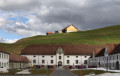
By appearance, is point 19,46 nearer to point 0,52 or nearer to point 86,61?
point 86,61

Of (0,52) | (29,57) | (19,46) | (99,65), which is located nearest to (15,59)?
(0,52)

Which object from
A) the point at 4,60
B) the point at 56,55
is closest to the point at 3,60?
the point at 4,60

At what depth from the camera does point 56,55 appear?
4333 inches

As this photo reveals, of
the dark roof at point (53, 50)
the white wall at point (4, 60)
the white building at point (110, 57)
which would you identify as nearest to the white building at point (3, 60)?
the white wall at point (4, 60)

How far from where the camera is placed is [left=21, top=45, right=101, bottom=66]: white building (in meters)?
109

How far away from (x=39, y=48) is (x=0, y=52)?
47.2 metres

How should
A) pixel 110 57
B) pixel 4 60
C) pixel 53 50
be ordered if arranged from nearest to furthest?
pixel 4 60 → pixel 110 57 → pixel 53 50

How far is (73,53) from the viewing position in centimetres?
11038

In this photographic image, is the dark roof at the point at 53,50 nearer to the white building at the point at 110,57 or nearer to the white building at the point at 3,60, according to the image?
the white building at the point at 110,57

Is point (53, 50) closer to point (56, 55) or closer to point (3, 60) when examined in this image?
point (56, 55)

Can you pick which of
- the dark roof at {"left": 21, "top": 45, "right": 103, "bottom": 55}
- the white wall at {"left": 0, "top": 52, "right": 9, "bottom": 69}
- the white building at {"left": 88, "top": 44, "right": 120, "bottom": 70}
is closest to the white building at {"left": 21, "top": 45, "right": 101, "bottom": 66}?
the dark roof at {"left": 21, "top": 45, "right": 103, "bottom": 55}

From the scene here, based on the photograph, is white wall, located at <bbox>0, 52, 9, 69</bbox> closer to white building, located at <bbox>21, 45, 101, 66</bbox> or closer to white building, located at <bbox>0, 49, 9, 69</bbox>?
white building, located at <bbox>0, 49, 9, 69</bbox>

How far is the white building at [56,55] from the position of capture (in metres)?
109

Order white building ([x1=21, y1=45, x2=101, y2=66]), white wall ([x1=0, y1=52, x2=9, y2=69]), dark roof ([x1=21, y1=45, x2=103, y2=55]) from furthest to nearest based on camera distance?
dark roof ([x1=21, y1=45, x2=103, y2=55]), white building ([x1=21, y1=45, x2=101, y2=66]), white wall ([x1=0, y1=52, x2=9, y2=69])
